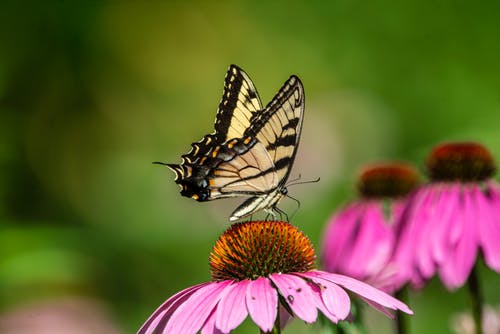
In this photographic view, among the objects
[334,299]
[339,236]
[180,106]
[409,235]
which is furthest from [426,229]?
[180,106]

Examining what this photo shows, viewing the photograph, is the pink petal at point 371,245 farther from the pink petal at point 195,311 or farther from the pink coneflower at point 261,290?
the pink petal at point 195,311

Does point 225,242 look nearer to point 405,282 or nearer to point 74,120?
point 405,282

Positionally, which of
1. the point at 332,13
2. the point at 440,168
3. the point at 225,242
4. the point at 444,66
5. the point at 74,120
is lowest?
the point at 225,242

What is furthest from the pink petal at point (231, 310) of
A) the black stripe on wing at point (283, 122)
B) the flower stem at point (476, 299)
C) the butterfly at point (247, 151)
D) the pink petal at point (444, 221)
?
the pink petal at point (444, 221)

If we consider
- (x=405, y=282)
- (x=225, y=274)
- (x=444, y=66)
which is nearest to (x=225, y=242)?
(x=225, y=274)

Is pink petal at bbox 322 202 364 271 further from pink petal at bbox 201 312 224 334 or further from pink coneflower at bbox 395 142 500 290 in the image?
pink petal at bbox 201 312 224 334

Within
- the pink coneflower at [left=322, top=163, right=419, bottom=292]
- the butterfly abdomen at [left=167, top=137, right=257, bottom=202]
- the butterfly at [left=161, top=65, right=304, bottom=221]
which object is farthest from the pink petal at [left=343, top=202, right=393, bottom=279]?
the butterfly abdomen at [left=167, top=137, right=257, bottom=202]
